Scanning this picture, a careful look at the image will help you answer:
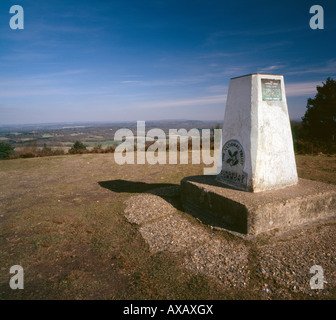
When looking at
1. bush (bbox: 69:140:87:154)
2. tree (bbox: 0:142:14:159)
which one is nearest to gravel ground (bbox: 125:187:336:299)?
bush (bbox: 69:140:87:154)

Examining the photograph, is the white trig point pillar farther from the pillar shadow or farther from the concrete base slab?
the pillar shadow

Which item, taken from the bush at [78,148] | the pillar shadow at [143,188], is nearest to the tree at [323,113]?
the pillar shadow at [143,188]

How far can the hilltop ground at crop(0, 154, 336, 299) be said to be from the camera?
3.57 m

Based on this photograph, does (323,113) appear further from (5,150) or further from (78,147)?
(5,150)

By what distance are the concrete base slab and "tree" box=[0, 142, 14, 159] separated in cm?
1704

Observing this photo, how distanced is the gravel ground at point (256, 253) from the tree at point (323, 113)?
1505 centimetres

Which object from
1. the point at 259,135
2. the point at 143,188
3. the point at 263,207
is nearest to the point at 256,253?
the point at 263,207

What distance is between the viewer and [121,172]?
12.3 meters

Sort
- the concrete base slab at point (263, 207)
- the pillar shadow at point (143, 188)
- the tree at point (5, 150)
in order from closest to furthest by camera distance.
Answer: the concrete base slab at point (263, 207)
the pillar shadow at point (143, 188)
the tree at point (5, 150)

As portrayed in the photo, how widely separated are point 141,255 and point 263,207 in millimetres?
2786

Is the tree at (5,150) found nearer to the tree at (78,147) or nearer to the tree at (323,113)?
the tree at (78,147)

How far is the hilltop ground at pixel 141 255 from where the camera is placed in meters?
3.57
